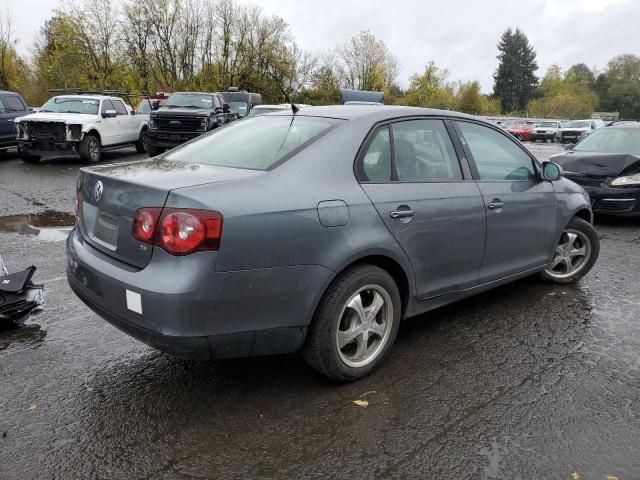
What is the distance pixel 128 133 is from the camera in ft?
54.3

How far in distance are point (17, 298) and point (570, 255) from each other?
4.76 m

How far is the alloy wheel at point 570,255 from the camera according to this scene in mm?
5148

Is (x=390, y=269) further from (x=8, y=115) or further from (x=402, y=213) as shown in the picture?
(x=8, y=115)

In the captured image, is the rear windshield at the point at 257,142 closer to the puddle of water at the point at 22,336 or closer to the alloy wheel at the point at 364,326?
the alloy wheel at the point at 364,326

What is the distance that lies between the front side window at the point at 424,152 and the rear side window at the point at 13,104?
49.1 ft

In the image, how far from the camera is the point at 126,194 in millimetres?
2863

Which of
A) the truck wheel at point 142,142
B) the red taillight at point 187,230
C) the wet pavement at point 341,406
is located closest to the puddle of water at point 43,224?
the wet pavement at point 341,406

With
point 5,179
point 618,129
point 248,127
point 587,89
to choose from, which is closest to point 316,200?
point 248,127

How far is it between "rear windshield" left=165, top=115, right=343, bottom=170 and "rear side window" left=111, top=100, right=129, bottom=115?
1344 centimetres

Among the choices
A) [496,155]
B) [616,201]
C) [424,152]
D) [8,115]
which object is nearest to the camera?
[424,152]

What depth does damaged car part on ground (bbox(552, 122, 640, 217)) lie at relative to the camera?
26.2 ft

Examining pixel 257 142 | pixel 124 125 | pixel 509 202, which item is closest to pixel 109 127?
pixel 124 125

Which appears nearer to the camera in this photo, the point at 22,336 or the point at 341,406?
the point at 341,406

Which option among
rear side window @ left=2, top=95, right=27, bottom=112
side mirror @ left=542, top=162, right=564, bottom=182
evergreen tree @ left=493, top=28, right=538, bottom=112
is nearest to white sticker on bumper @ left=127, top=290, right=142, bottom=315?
side mirror @ left=542, top=162, right=564, bottom=182
